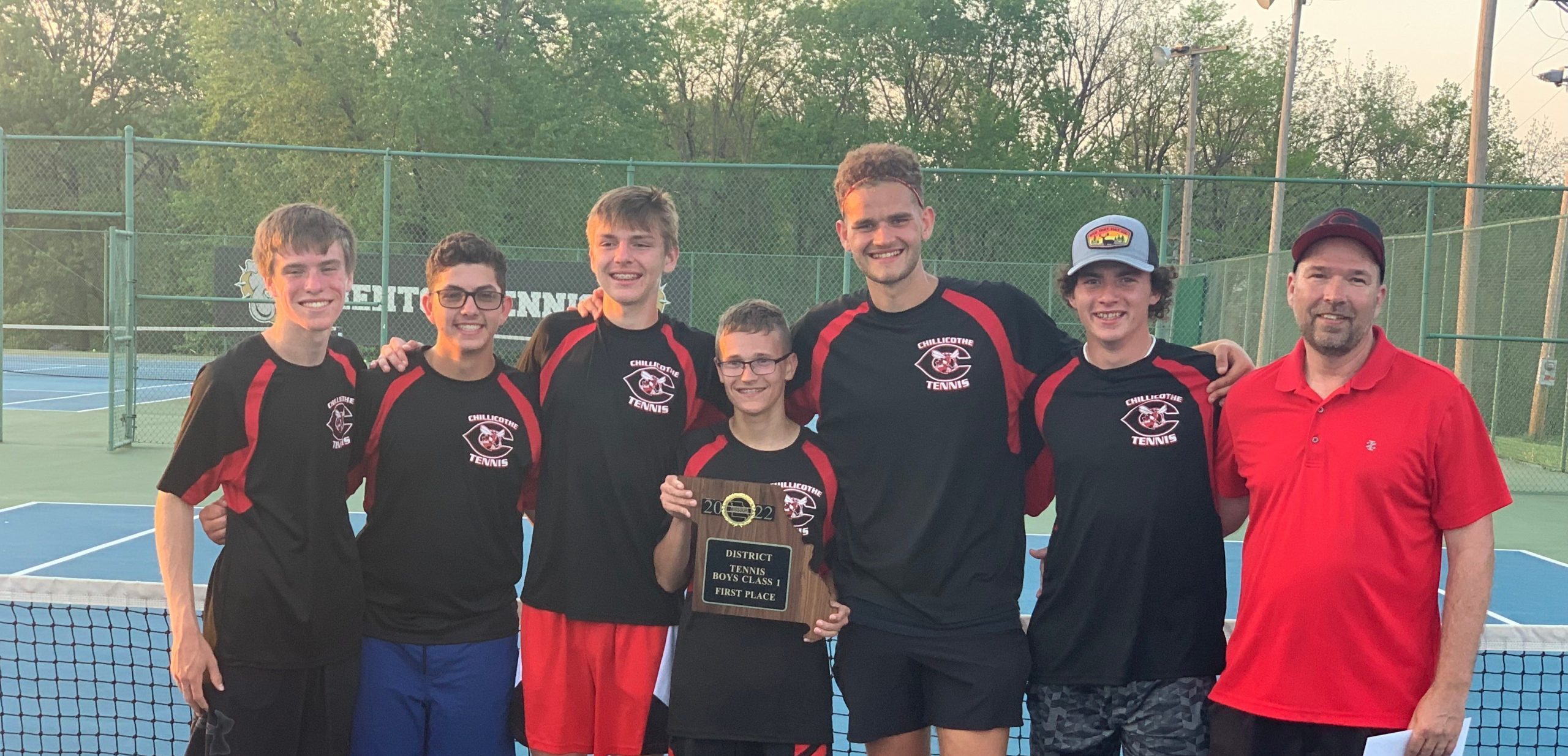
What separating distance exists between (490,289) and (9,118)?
4101 cm

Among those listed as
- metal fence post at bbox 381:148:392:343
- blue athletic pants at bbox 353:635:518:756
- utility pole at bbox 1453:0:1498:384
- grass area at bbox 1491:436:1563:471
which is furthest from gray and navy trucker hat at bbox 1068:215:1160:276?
grass area at bbox 1491:436:1563:471

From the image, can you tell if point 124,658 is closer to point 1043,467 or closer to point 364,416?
point 364,416

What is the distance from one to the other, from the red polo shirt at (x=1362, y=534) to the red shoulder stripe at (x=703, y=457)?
1.49 m

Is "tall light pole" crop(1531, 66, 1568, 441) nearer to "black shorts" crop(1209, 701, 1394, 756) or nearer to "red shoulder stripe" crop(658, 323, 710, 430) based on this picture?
"black shorts" crop(1209, 701, 1394, 756)

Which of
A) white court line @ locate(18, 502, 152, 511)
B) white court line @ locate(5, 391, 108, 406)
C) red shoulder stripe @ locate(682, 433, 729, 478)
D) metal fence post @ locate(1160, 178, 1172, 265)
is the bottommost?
white court line @ locate(5, 391, 108, 406)

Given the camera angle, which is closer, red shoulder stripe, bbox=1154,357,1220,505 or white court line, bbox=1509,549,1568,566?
red shoulder stripe, bbox=1154,357,1220,505

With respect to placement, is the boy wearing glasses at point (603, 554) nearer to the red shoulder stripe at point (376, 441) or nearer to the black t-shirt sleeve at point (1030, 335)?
the red shoulder stripe at point (376, 441)

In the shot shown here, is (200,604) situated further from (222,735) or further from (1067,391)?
(1067,391)

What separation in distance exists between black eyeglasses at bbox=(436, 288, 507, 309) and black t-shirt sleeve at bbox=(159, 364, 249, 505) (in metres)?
0.62

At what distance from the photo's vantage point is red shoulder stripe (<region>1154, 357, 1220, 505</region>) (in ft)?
10.1

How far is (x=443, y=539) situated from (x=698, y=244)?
17579mm

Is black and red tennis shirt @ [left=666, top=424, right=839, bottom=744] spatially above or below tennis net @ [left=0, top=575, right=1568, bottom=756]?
above

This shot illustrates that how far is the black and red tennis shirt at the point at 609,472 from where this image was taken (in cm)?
330

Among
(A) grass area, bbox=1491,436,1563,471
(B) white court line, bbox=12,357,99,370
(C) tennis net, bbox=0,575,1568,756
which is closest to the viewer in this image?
(C) tennis net, bbox=0,575,1568,756
